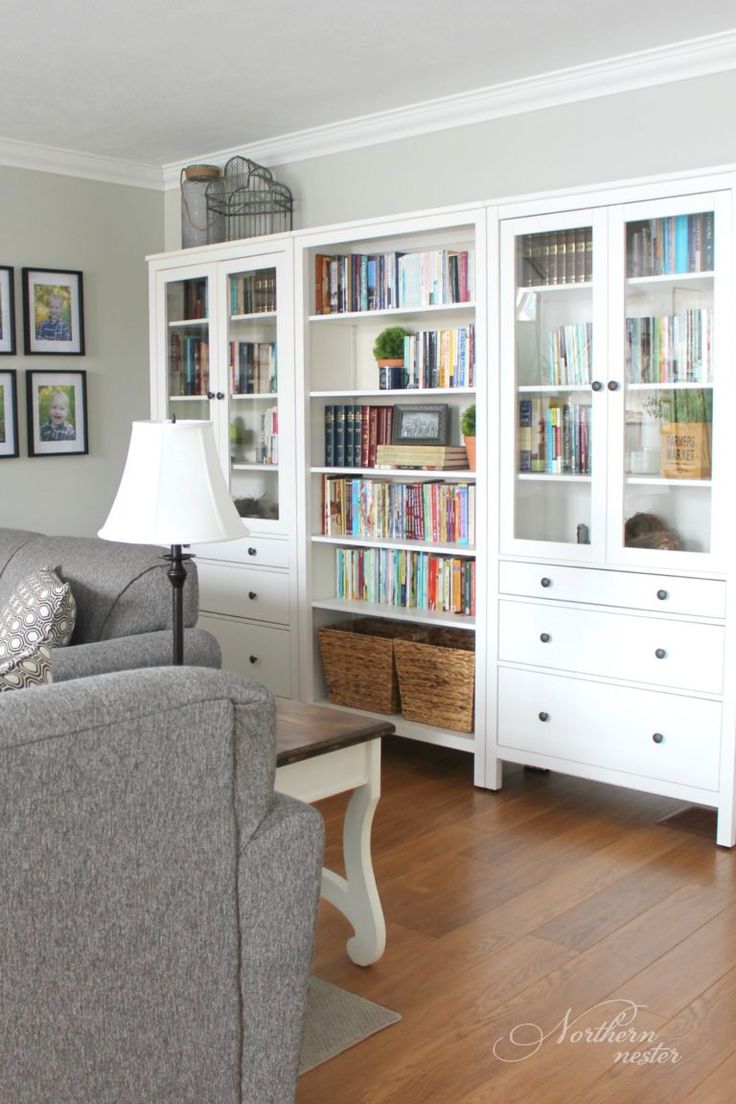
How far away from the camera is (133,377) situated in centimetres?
547

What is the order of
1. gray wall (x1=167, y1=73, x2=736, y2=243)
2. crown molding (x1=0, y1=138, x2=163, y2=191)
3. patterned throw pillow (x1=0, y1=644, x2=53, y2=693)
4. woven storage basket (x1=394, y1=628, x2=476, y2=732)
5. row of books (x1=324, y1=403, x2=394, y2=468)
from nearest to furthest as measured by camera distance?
patterned throw pillow (x1=0, y1=644, x2=53, y2=693), gray wall (x1=167, y1=73, x2=736, y2=243), woven storage basket (x1=394, y1=628, x2=476, y2=732), row of books (x1=324, y1=403, x2=394, y2=468), crown molding (x1=0, y1=138, x2=163, y2=191)

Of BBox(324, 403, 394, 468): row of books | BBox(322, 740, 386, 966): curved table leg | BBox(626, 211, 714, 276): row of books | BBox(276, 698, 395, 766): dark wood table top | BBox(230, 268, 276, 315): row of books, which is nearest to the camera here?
BBox(276, 698, 395, 766): dark wood table top

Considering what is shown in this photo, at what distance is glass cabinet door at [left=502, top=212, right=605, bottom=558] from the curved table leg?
1314mm

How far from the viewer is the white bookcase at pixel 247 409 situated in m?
4.45

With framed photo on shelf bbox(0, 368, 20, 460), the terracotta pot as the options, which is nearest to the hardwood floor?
the terracotta pot

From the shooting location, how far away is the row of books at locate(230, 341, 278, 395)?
4.52m

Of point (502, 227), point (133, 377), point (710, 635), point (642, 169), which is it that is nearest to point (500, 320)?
point (502, 227)

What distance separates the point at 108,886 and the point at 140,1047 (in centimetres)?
26

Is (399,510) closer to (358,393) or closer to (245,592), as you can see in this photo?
(358,393)

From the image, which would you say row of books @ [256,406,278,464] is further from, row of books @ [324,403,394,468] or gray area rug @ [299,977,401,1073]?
gray area rug @ [299,977,401,1073]

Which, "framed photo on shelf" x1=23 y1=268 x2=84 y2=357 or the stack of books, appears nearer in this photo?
the stack of books

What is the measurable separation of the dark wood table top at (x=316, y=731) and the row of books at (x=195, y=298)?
2.50 m

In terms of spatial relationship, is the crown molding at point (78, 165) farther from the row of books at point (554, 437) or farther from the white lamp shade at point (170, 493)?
the white lamp shade at point (170, 493)

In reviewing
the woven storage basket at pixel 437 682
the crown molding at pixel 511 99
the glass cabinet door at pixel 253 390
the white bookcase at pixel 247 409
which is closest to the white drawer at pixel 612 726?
the woven storage basket at pixel 437 682
